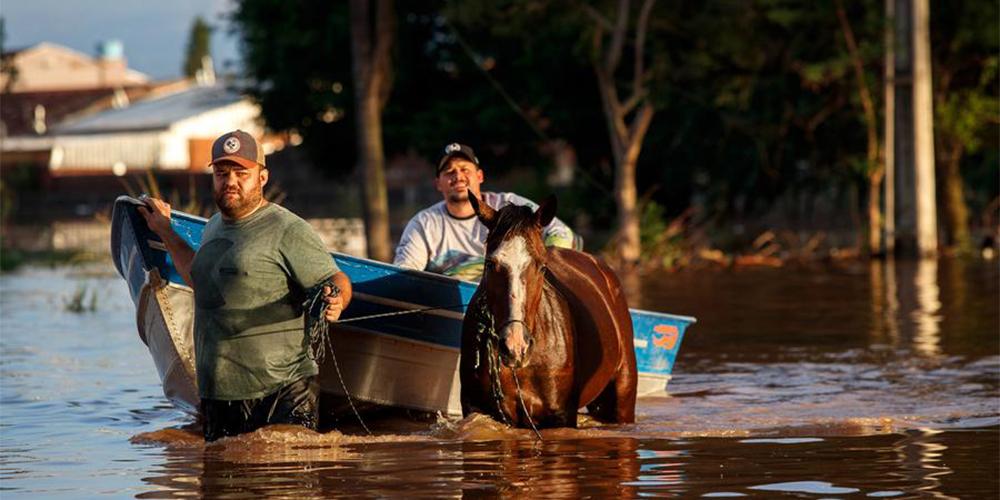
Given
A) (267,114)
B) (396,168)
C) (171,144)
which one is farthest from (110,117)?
(267,114)

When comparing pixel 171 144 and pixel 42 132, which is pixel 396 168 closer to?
pixel 171 144

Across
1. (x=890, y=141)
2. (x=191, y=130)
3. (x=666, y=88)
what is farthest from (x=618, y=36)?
(x=191, y=130)

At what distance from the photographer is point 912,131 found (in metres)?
33.0

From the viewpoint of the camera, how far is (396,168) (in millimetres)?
73562

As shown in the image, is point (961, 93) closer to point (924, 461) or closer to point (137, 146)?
point (924, 461)

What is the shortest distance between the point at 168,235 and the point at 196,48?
14012cm

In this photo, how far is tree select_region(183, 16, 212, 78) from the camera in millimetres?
A: 145000

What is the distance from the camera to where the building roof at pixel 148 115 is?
77.0m

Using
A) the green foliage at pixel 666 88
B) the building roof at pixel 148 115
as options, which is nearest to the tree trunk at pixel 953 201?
the green foliage at pixel 666 88

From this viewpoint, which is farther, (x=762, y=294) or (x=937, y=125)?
(x=937, y=125)

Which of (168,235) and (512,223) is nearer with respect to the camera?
(512,223)

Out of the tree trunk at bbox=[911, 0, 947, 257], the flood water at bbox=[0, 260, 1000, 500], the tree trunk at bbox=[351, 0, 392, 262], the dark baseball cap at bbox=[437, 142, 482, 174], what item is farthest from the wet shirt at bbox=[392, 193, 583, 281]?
the tree trunk at bbox=[911, 0, 947, 257]

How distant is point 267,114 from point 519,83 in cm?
701

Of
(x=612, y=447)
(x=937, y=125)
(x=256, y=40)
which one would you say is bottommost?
(x=612, y=447)
